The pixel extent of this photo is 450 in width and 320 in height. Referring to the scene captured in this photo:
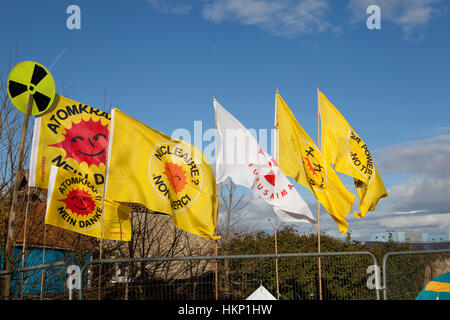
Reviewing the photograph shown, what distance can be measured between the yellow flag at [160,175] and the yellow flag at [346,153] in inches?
146

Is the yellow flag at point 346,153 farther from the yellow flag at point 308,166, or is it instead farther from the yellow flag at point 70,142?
the yellow flag at point 70,142

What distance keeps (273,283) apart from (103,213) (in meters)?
5.56

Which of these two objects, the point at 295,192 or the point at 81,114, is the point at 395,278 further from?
the point at 81,114

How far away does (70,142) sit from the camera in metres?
8.39

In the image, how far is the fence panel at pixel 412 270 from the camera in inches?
339

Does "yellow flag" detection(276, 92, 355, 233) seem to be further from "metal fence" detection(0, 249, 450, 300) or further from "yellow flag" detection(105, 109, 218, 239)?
"yellow flag" detection(105, 109, 218, 239)

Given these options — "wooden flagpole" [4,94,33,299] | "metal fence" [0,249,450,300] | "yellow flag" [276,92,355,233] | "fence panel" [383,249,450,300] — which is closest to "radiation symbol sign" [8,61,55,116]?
"wooden flagpole" [4,94,33,299]

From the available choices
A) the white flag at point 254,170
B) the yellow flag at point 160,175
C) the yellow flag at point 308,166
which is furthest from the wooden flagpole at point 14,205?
the yellow flag at point 308,166

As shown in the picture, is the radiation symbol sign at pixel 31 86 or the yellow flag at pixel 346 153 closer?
the radiation symbol sign at pixel 31 86

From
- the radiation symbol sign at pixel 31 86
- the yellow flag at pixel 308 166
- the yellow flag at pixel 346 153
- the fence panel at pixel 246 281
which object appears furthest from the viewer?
the yellow flag at pixel 346 153

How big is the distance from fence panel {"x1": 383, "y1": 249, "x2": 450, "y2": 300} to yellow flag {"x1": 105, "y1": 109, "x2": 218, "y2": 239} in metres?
3.45

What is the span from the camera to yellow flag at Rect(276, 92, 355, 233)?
1041 centimetres
